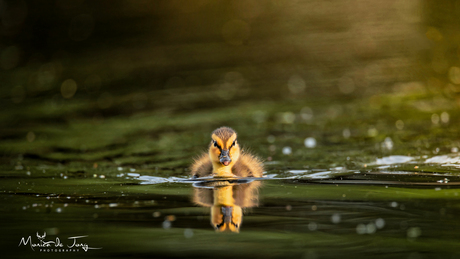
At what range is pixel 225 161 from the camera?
832 cm

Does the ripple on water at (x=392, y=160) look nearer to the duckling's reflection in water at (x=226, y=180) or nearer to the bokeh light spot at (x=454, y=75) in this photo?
the duckling's reflection in water at (x=226, y=180)

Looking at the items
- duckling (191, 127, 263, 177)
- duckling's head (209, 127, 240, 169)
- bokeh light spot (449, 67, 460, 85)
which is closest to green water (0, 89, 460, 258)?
duckling (191, 127, 263, 177)

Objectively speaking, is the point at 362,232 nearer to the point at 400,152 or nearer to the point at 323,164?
the point at 323,164

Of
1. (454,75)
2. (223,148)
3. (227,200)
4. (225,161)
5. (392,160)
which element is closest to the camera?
(227,200)

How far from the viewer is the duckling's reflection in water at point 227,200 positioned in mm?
6301

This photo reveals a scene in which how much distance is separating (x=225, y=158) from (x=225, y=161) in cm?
7

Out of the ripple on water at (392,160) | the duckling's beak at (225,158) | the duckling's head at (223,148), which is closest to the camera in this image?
the duckling's beak at (225,158)

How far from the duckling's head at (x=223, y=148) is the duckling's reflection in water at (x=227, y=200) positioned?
348mm

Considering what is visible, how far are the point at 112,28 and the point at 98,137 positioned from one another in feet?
44.1

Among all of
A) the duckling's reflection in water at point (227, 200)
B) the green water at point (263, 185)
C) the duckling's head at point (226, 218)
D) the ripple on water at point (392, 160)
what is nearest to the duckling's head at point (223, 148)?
the duckling's reflection in water at point (227, 200)

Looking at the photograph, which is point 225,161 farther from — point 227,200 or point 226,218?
point 226,218
